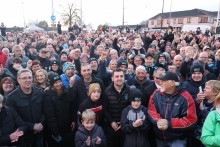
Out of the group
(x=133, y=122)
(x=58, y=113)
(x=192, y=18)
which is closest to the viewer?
(x=133, y=122)

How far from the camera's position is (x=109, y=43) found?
12016 mm

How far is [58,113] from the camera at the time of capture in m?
4.57

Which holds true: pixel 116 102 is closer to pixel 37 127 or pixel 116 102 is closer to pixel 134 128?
pixel 134 128

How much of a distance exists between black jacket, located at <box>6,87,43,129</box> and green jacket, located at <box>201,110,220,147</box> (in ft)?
9.15

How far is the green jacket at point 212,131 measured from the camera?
307 centimetres

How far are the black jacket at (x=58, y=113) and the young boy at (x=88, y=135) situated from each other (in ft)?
2.53

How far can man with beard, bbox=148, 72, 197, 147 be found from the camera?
3.77 metres

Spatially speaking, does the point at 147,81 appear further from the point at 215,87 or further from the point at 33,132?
the point at 33,132

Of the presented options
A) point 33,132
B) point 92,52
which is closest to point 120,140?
point 33,132

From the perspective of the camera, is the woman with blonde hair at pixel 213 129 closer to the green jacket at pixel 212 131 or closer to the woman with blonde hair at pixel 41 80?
the green jacket at pixel 212 131

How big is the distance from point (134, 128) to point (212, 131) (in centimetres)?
129

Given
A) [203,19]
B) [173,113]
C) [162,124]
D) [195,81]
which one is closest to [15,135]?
[162,124]

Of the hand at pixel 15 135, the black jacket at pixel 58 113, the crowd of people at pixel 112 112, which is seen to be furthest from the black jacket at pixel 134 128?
the hand at pixel 15 135

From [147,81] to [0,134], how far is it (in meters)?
3.12
